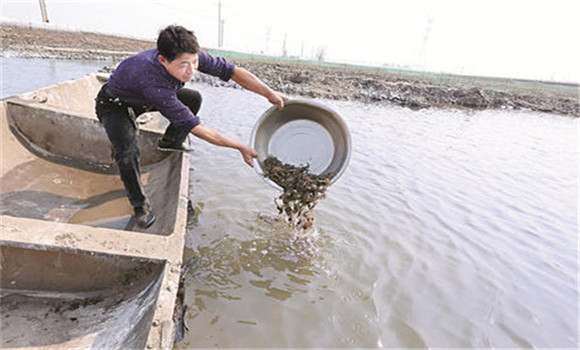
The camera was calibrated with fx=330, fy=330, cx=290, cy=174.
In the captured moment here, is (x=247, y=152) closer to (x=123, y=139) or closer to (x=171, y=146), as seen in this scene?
(x=123, y=139)

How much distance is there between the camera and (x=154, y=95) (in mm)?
2266

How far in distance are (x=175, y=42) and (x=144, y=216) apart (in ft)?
4.62

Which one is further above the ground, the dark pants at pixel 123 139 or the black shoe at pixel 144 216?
the dark pants at pixel 123 139

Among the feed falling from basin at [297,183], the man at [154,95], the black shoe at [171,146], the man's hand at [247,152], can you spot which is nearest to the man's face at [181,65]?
the man at [154,95]

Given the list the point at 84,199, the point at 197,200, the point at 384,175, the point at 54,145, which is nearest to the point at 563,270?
the point at 384,175

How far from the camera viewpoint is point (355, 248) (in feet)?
10.7

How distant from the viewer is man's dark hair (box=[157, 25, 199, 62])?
2117 mm

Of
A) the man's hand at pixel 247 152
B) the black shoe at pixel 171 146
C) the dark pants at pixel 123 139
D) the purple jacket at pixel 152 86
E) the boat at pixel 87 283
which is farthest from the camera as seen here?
the black shoe at pixel 171 146

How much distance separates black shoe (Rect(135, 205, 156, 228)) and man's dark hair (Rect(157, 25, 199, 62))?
1272 mm

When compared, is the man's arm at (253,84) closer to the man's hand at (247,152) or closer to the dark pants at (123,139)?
the man's hand at (247,152)

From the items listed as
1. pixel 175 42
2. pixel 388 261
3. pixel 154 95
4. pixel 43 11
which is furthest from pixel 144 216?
pixel 43 11

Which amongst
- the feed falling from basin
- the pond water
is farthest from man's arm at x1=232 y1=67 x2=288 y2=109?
the pond water

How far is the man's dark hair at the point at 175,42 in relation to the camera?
2117 mm

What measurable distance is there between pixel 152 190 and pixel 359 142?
186 inches
